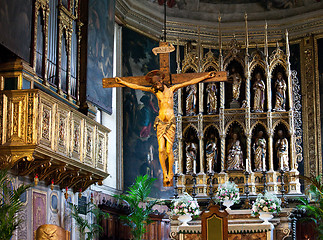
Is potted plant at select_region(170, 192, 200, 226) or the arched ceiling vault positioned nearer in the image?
potted plant at select_region(170, 192, 200, 226)

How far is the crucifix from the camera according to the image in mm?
11953

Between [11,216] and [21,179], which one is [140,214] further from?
[11,216]

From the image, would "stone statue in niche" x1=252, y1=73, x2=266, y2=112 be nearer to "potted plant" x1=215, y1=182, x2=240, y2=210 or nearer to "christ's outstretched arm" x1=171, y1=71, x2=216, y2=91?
"potted plant" x1=215, y1=182, x2=240, y2=210

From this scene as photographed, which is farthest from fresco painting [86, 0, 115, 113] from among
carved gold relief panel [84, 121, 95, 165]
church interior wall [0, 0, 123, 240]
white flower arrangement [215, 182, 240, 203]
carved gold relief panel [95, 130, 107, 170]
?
white flower arrangement [215, 182, 240, 203]

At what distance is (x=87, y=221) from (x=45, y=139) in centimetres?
435

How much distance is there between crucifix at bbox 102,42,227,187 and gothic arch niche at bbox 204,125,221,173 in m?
10.4

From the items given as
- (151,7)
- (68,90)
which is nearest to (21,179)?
(68,90)

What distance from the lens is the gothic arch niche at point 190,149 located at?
23516 mm

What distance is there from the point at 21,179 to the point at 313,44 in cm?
1442

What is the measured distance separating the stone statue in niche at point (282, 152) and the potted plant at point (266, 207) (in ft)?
13.9

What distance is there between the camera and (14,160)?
13.7 metres

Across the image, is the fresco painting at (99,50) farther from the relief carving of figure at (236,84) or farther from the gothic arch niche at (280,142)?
the gothic arch niche at (280,142)

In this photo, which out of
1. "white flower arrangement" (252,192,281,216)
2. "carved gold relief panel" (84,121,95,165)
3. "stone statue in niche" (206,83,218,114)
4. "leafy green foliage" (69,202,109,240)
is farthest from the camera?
"stone statue in niche" (206,83,218,114)

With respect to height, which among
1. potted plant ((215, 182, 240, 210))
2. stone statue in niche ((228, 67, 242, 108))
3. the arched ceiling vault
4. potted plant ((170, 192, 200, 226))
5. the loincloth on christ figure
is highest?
the arched ceiling vault
